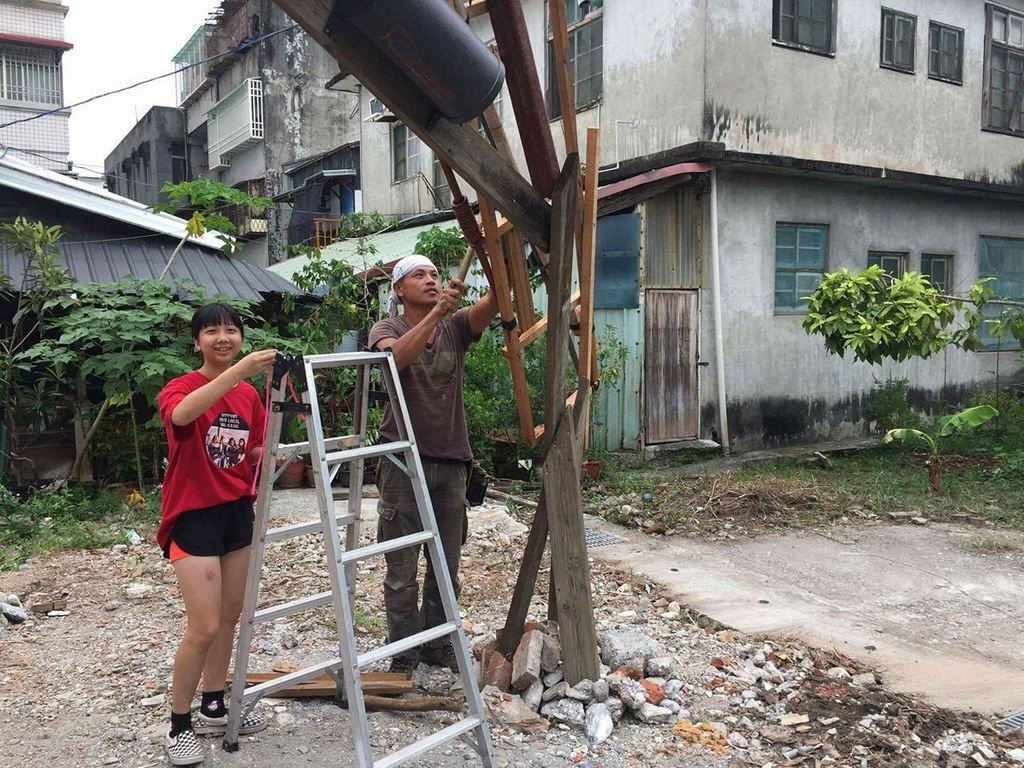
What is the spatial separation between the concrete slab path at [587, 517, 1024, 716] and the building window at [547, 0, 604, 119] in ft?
22.2

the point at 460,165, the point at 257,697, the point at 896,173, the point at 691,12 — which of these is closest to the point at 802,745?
the point at 257,697

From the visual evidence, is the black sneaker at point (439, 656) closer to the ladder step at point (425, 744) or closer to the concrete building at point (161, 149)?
the ladder step at point (425, 744)

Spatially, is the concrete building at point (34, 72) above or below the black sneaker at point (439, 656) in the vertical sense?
above

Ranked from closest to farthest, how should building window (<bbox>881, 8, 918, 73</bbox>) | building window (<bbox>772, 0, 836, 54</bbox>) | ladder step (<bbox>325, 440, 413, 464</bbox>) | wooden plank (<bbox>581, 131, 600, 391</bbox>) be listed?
Result: ladder step (<bbox>325, 440, 413, 464</bbox>), wooden plank (<bbox>581, 131, 600, 391</bbox>), building window (<bbox>772, 0, 836, 54</bbox>), building window (<bbox>881, 8, 918, 73</bbox>)

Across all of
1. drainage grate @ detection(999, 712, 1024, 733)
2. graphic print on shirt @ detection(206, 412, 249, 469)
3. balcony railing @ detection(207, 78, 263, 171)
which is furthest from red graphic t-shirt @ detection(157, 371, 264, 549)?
balcony railing @ detection(207, 78, 263, 171)

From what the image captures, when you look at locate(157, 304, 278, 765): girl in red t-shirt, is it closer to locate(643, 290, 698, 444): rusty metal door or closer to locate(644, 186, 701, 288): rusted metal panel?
locate(643, 290, 698, 444): rusty metal door

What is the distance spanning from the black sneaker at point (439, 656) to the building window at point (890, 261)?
9747 millimetres

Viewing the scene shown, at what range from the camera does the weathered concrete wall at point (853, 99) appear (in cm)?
1000

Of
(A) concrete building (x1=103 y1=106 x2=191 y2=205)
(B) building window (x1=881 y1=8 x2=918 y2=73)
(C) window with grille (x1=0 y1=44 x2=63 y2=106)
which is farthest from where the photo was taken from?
(A) concrete building (x1=103 y1=106 x2=191 y2=205)

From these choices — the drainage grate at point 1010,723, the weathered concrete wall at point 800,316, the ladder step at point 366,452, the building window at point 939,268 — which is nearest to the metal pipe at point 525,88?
the ladder step at point 366,452

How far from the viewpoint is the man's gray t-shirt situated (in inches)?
145

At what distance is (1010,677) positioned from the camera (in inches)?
156

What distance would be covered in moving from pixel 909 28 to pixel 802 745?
11.7 meters

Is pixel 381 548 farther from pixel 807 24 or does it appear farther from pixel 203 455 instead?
pixel 807 24
